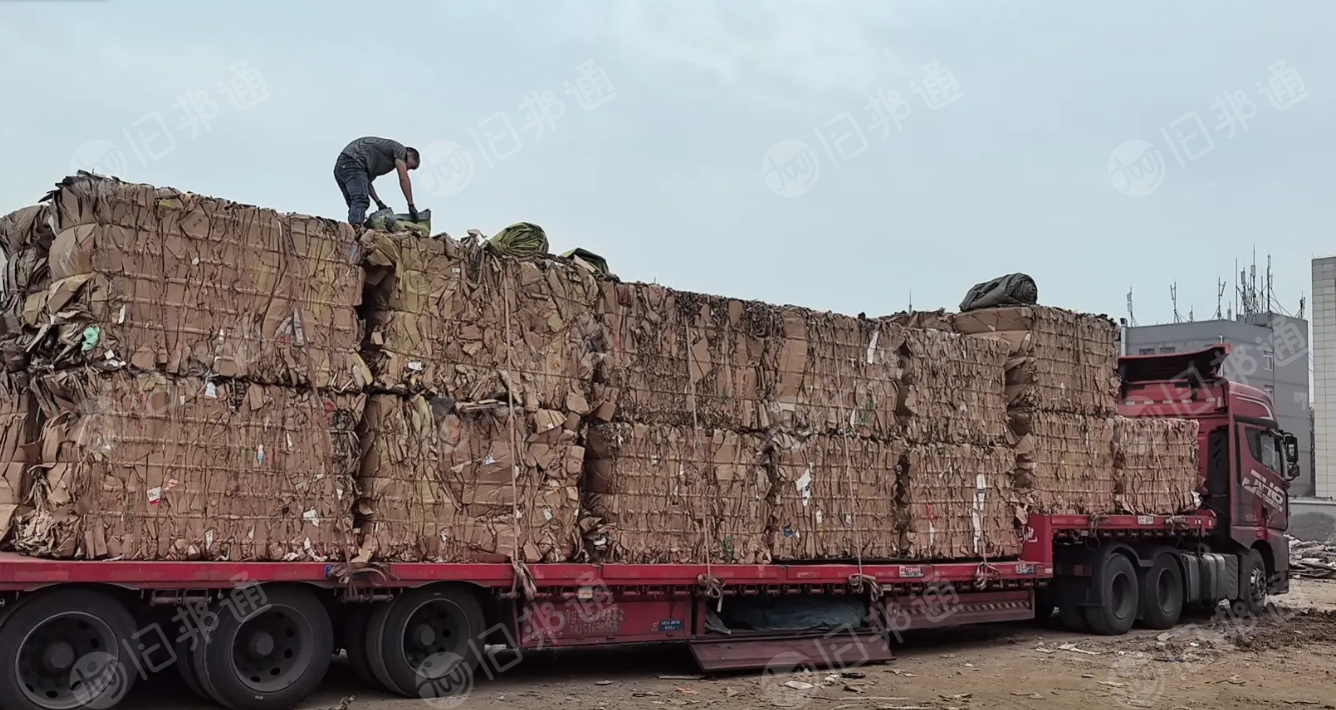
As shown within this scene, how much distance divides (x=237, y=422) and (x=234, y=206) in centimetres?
157

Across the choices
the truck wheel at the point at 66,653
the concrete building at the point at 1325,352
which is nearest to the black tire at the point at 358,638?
the truck wheel at the point at 66,653

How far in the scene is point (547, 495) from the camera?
10.3 m

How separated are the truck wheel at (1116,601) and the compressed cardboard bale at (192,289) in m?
10.3

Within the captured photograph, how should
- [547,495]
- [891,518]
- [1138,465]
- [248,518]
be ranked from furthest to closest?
[1138,465], [891,518], [547,495], [248,518]

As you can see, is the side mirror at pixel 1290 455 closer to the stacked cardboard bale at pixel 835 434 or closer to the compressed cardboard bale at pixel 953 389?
the compressed cardboard bale at pixel 953 389

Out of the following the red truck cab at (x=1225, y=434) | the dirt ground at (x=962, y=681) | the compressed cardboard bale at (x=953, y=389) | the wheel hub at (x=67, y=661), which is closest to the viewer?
the wheel hub at (x=67, y=661)

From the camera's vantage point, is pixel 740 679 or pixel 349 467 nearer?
pixel 349 467

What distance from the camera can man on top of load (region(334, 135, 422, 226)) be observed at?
1130 centimetres

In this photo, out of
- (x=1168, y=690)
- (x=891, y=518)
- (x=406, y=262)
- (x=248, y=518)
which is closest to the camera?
(x=248, y=518)

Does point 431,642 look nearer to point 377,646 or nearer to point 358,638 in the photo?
point 377,646

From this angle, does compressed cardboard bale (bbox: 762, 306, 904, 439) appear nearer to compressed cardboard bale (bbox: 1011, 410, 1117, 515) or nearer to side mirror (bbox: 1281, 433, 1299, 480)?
compressed cardboard bale (bbox: 1011, 410, 1117, 515)

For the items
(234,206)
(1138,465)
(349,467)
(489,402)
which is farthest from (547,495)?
(1138,465)

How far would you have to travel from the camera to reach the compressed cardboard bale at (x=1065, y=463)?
14.5 meters

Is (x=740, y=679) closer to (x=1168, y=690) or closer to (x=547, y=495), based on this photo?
(x=547, y=495)
